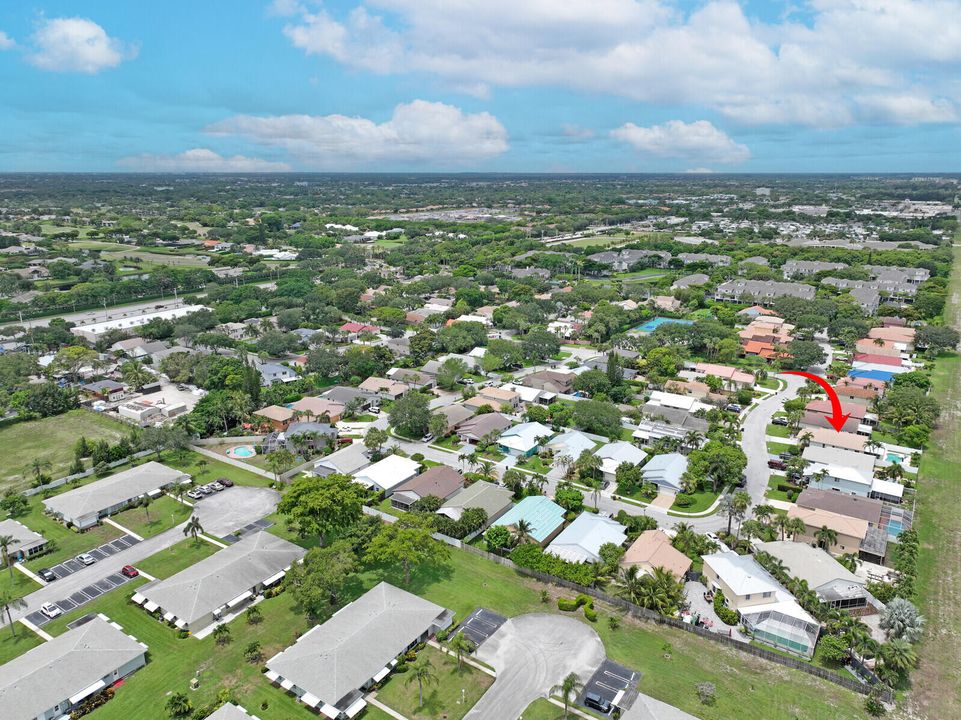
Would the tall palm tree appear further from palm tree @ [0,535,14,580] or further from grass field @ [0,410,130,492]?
grass field @ [0,410,130,492]

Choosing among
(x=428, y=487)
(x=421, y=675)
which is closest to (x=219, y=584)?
(x=421, y=675)

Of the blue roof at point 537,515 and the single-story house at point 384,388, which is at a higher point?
the single-story house at point 384,388

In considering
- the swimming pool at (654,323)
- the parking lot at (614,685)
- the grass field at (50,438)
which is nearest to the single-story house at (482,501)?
the parking lot at (614,685)

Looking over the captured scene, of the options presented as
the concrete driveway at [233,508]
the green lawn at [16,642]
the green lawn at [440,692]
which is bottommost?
the green lawn at [440,692]

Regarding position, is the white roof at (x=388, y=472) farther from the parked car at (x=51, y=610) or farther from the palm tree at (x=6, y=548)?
the palm tree at (x=6, y=548)

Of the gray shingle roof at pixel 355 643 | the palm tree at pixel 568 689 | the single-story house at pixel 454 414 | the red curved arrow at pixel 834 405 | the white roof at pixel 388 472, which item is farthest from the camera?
the single-story house at pixel 454 414

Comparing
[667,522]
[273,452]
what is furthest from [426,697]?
[273,452]

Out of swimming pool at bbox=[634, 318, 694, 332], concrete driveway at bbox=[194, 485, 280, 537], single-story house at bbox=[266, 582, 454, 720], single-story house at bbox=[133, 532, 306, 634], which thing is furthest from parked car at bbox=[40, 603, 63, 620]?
swimming pool at bbox=[634, 318, 694, 332]
